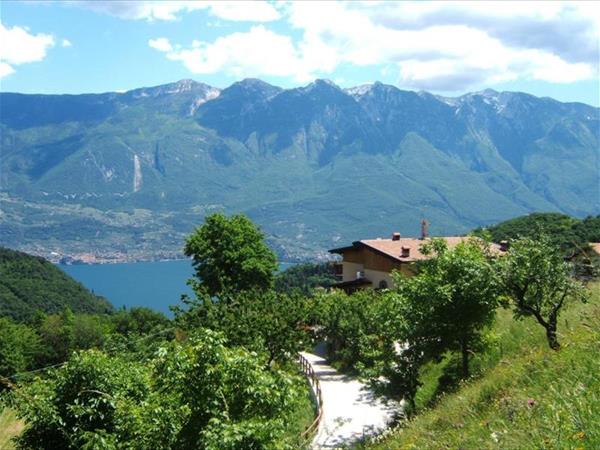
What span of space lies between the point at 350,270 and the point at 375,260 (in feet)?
13.6

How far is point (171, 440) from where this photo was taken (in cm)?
863

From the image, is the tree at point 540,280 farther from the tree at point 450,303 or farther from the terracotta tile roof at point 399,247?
the terracotta tile roof at point 399,247

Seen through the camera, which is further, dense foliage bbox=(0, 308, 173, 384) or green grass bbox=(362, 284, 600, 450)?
dense foliage bbox=(0, 308, 173, 384)

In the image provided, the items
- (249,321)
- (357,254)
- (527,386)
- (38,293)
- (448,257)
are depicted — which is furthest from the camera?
(38,293)

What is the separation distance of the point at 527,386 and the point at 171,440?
4.52 meters

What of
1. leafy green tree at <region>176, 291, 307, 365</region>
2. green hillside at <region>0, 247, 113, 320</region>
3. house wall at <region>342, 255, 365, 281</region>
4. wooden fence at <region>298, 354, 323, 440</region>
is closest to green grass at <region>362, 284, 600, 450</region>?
wooden fence at <region>298, 354, 323, 440</region>

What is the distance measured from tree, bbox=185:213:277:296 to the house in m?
11.3

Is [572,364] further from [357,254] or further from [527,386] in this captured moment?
[357,254]

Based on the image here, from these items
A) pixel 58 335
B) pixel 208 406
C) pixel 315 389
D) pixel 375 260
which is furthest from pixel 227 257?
pixel 58 335

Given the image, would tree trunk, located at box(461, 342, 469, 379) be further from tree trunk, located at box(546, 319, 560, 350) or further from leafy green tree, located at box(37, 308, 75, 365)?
leafy green tree, located at box(37, 308, 75, 365)

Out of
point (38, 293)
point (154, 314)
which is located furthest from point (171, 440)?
point (38, 293)

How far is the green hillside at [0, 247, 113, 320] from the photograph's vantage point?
333ft

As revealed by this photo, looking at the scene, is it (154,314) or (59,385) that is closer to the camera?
(59,385)

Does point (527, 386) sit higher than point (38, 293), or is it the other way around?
point (527, 386)
